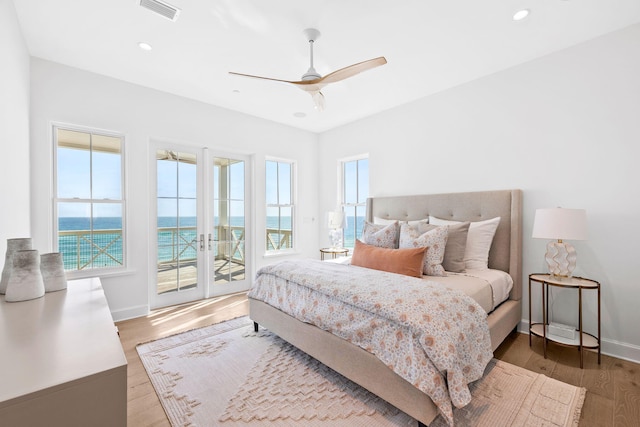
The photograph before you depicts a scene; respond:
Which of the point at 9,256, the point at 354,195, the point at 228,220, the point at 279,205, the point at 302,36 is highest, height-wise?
the point at 302,36

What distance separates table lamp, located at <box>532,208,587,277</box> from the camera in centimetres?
228

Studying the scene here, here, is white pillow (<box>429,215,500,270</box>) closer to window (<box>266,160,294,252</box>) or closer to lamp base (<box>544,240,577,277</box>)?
lamp base (<box>544,240,577,277</box>)

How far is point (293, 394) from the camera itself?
195 cm

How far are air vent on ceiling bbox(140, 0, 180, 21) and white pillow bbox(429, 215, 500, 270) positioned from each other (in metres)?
3.28

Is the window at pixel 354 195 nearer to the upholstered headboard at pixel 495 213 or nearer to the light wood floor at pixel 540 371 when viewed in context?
the upholstered headboard at pixel 495 213

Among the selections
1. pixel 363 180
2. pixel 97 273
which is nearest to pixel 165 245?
pixel 97 273

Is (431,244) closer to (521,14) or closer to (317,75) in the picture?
(317,75)

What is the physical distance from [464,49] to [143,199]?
3.87 metres

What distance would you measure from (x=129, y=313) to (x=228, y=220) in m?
1.68

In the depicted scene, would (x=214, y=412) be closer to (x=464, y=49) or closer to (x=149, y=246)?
(x=149, y=246)

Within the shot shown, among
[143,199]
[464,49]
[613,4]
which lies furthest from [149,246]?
[613,4]

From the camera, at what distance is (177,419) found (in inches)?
67.8

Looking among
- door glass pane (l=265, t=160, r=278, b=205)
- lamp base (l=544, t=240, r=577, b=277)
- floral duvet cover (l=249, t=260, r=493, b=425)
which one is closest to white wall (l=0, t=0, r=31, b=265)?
floral duvet cover (l=249, t=260, r=493, b=425)

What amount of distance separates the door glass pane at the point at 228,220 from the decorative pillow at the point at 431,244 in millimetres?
2609
